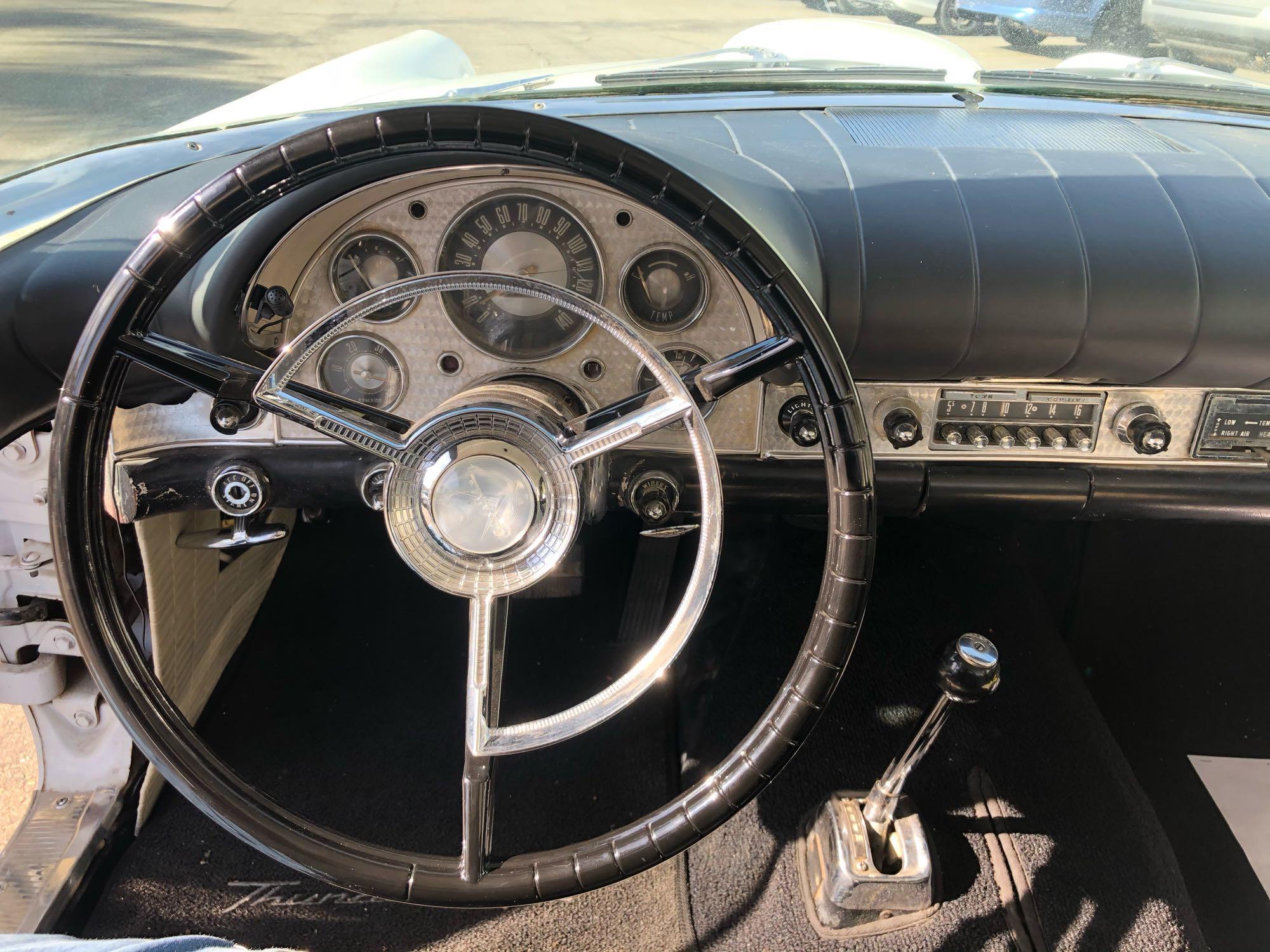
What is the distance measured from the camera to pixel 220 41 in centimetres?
170

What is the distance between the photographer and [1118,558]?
9.19ft

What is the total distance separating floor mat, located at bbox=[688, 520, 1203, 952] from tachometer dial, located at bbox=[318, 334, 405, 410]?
120 centimetres

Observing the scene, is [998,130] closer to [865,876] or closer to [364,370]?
[364,370]

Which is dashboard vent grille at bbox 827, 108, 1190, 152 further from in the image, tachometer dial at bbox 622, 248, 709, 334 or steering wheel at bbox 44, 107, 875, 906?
steering wheel at bbox 44, 107, 875, 906

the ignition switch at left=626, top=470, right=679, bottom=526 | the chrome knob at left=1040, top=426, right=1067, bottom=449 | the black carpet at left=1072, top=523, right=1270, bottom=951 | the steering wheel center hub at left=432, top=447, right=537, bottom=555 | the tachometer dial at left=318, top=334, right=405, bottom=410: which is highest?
the steering wheel center hub at left=432, top=447, right=537, bottom=555

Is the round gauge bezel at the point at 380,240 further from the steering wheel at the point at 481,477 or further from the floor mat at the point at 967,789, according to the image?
the floor mat at the point at 967,789

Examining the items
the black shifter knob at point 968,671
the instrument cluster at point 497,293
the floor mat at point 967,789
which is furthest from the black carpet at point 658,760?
the instrument cluster at point 497,293

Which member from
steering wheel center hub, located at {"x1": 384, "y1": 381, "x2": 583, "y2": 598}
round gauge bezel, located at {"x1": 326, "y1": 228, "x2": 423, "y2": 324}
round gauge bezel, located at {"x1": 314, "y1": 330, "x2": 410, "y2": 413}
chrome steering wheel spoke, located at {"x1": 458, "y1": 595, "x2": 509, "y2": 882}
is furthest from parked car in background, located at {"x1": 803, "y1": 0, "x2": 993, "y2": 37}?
chrome steering wheel spoke, located at {"x1": 458, "y1": 595, "x2": 509, "y2": 882}

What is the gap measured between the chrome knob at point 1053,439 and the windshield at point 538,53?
71 centimetres

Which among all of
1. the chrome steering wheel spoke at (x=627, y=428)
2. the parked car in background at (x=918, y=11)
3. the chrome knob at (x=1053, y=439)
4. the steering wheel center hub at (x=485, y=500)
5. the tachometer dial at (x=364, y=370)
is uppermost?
the parked car in background at (x=918, y=11)

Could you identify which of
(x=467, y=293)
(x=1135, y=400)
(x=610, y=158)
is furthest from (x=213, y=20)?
(x=1135, y=400)

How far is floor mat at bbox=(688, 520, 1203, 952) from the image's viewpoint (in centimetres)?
A: 193

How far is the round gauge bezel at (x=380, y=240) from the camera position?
161 cm

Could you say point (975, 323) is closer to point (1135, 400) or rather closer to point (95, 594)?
point (1135, 400)
